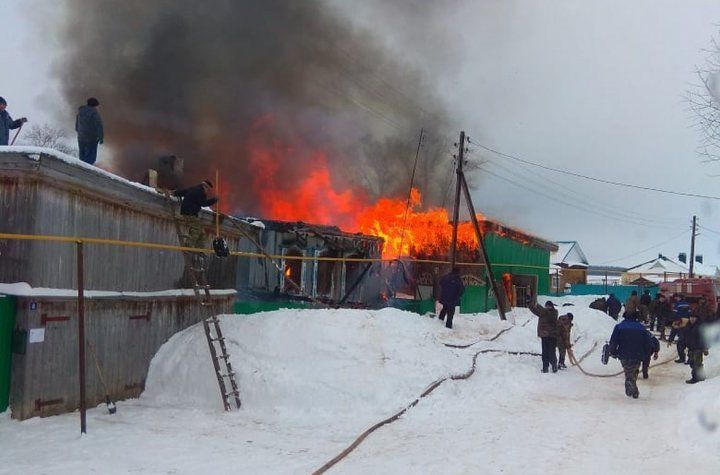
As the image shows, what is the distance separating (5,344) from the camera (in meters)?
7.44

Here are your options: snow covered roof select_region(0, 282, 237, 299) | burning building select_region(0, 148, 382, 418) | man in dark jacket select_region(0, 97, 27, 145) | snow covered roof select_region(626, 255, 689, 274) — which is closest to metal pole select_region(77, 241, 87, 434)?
burning building select_region(0, 148, 382, 418)

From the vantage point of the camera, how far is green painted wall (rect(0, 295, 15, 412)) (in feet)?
24.2

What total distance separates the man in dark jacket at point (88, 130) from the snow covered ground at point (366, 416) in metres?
3.88

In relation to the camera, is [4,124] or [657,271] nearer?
[4,124]

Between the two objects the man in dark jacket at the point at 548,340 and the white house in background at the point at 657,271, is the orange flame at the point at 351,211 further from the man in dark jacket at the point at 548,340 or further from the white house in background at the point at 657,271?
the white house in background at the point at 657,271

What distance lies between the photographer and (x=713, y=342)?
13680 mm

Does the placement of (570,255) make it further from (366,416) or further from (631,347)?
(366,416)

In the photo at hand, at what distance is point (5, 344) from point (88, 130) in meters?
4.68

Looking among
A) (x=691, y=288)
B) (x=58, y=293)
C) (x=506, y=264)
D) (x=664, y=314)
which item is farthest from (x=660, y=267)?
(x=58, y=293)

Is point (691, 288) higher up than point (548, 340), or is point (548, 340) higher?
point (691, 288)

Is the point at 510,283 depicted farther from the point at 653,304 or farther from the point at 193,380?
the point at 193,380

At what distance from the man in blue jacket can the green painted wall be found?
986cm

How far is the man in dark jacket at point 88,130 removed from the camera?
10641mm

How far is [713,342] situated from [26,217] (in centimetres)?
1430
